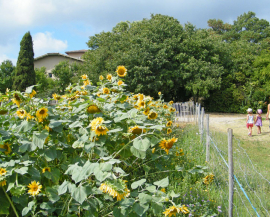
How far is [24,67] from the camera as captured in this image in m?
19.8

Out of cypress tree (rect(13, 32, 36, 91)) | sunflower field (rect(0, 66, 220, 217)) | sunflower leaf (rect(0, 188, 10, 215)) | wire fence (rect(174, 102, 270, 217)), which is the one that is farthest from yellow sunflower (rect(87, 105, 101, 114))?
cypress tree (rect(13, 32, 36, 91))

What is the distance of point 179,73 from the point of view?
1591 centimetres

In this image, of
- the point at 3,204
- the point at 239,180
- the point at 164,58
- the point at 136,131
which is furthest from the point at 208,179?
the point at 164,58

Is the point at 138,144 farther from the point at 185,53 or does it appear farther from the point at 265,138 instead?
the point at 185,53

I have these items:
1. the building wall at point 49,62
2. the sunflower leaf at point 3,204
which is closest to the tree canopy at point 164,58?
the building wall at point 49,62

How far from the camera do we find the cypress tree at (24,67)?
19.7m

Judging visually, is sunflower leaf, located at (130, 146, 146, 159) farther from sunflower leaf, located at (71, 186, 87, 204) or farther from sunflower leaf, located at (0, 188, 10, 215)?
sunflower leaf, located at (0, 188, 10, 215)

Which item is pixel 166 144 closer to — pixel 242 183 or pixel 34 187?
pixel 34 187

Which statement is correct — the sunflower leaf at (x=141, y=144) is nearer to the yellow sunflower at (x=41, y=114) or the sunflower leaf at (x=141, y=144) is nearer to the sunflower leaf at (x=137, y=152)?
the sunflower leaf at (x=137, y=152)

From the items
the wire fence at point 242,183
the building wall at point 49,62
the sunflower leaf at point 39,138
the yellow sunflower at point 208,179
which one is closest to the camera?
the sunflower leaf at point 39,138

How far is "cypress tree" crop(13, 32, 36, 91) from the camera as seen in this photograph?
1969cm

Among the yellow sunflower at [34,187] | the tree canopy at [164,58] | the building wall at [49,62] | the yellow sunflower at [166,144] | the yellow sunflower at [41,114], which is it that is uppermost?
the building wall at [49,62]

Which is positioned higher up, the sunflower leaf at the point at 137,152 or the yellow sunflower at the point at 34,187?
the sunflower leaf at the point at 137,152

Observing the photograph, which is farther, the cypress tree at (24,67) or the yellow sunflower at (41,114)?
the cypress tree at (24,67)
